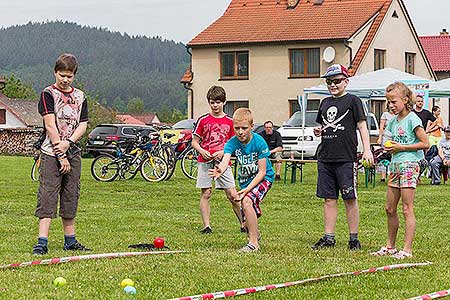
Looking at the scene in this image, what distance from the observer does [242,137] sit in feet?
31.3

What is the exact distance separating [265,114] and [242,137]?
38.5m

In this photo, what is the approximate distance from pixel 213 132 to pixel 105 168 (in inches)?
→ 431

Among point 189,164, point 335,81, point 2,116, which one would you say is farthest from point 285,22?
point 2,116

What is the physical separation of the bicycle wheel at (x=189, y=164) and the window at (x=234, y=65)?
2449 centimetres

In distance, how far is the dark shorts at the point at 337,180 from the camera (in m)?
9.72

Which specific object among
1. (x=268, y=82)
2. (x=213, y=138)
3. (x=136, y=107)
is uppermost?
(x=136, y=107)

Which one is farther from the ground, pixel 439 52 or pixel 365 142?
pixel 439 52

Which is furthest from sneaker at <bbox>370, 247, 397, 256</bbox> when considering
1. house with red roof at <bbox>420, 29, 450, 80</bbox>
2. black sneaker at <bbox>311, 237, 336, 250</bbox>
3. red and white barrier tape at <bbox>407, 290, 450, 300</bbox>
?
house with red roof at <bbox>420, 29, 450, 80</bbox>

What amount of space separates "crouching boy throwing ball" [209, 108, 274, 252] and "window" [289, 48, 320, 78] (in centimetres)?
3748

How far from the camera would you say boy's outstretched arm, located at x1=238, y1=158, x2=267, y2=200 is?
31.1ft

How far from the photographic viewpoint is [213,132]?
11.4 meters

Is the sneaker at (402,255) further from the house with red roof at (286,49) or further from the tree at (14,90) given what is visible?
the tree at (14,90)

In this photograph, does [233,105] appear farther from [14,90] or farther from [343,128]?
[14,90]

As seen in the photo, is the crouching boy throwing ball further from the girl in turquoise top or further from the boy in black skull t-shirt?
the girl in turquoise top
